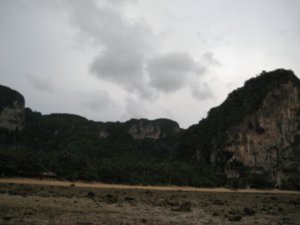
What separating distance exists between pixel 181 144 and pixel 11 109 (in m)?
62.8

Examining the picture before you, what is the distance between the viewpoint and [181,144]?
13638cm

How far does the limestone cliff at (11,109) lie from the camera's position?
128 metres

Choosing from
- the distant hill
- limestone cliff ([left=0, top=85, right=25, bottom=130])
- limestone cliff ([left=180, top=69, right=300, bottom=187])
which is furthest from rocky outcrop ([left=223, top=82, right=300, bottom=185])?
limestone cliff ([left=0, top=85, right=25, bottom=130])

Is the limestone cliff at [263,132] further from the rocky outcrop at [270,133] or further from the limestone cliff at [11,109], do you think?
the limestone cliff at [11,109]

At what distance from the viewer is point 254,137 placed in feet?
344

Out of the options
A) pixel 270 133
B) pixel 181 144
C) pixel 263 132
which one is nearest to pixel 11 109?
pixel 181 144

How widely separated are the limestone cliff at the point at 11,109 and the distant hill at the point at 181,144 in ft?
1.15

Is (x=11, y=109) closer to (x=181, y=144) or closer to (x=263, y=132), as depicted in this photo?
(x=181, y=144)

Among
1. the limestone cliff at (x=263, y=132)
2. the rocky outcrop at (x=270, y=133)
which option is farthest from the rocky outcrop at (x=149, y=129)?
the rocky outcrop at (x=270, y=133)

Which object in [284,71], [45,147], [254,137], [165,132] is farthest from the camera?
[165,132]

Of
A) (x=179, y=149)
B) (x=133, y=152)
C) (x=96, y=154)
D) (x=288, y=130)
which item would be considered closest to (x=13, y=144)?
(x=96, y=154)

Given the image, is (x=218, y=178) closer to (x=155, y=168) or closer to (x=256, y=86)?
(x=155, y=168)

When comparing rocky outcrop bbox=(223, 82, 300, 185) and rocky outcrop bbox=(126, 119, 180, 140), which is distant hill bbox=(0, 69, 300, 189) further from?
rocky outcrop bbox=(126, 119, 180, 140)

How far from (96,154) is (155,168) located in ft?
163
